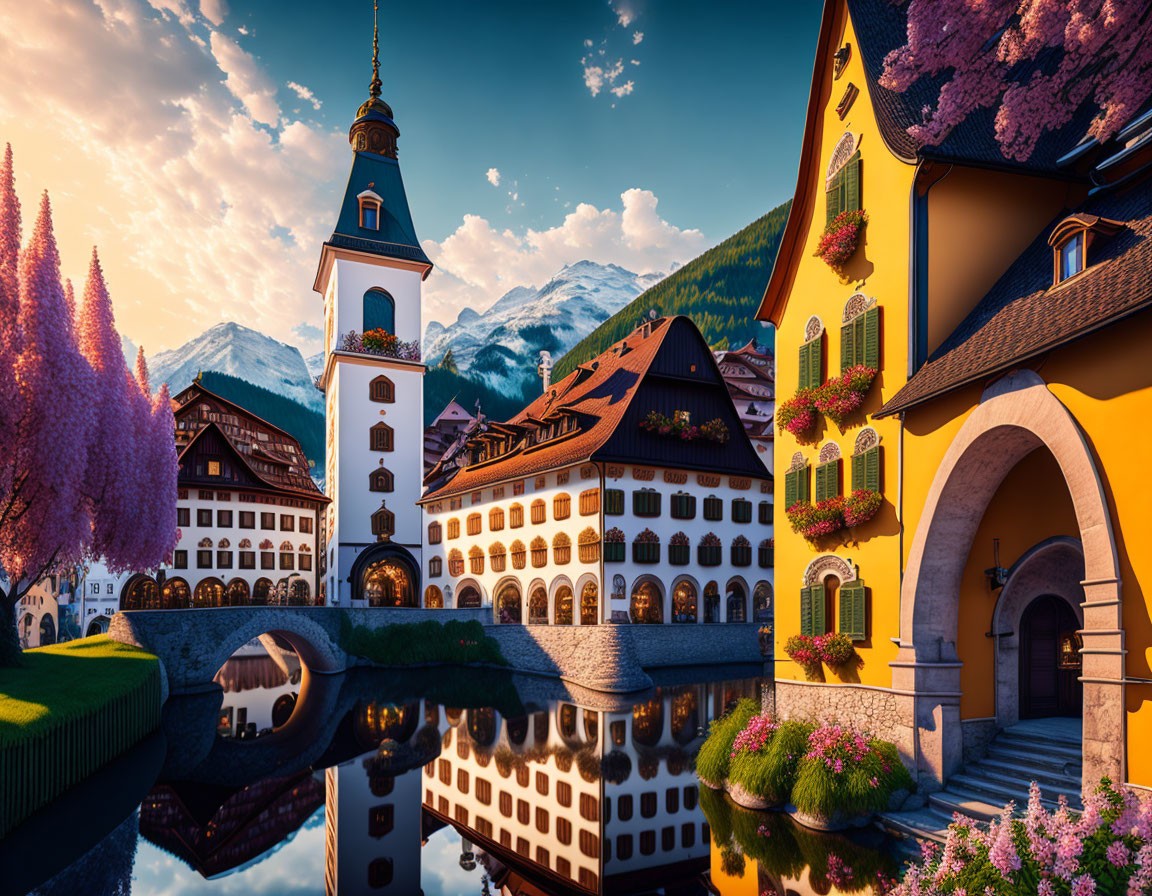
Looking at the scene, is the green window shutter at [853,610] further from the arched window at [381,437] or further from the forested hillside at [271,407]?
the forested hillside at [271,407]

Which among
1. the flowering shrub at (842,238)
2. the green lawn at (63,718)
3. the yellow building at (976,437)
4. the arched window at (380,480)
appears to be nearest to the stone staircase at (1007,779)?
the yellow building at (976,437)

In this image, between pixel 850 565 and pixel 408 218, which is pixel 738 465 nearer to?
pixel 850 565

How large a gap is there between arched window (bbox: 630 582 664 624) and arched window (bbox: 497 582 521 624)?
682cm

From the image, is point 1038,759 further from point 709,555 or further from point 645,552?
point 709,555

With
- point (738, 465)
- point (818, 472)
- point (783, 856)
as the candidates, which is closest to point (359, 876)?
point (783, 856)

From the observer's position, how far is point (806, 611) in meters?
16.0

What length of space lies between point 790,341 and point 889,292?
3.52 metres

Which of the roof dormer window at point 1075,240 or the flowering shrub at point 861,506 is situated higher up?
the roof dormer window at point 1075,240

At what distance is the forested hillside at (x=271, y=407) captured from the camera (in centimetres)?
10825

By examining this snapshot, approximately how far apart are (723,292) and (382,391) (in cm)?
7602

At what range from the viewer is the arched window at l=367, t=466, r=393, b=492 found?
1818 inches

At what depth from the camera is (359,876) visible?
1263cm

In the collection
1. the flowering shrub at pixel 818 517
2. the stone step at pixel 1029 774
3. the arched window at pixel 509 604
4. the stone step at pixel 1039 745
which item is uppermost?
the flowering shrub at pixel 818 517

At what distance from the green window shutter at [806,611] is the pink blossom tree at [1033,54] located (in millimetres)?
9187
